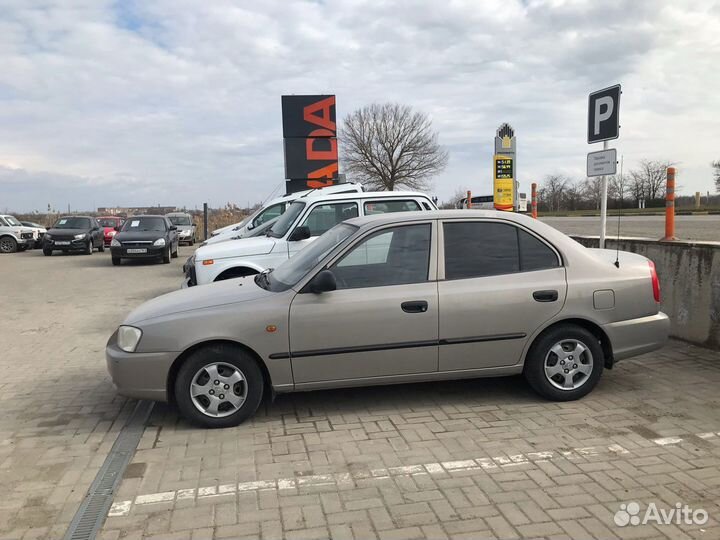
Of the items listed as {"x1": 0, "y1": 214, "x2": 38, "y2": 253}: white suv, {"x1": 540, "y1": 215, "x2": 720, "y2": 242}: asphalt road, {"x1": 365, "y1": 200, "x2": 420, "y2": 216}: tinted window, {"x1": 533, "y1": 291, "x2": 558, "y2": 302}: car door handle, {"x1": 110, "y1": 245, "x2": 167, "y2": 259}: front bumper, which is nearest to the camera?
{"x1": 533, "y1": 291, "x2": 558, "y2": 302}: car door handle

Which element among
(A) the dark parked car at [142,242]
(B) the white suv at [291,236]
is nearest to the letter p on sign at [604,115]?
(B) the white suv at [291,236]

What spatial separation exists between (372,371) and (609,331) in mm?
2027

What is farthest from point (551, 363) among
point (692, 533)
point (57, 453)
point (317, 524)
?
point (57, 453)

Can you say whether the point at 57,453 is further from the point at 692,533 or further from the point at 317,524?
the point at 692,533

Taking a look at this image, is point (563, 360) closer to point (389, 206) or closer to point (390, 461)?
point (390, 461)

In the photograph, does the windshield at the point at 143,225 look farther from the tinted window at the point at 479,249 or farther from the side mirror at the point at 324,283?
the tinted window at the point at 479,249

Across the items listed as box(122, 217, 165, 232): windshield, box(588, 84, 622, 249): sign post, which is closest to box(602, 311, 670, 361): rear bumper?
box(588, 84, 622, 249): sign post

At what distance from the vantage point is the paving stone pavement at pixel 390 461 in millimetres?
3160

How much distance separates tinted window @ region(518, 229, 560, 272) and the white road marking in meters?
1.52

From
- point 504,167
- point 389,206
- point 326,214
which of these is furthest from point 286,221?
point 504,167

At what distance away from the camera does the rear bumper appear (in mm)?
4906

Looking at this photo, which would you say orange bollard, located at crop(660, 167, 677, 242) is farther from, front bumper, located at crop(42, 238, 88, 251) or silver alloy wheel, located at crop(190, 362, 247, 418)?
front bumper, located at crop(42, 238, 88, 251)

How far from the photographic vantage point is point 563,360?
4875 mm

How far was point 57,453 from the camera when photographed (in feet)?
13.6
